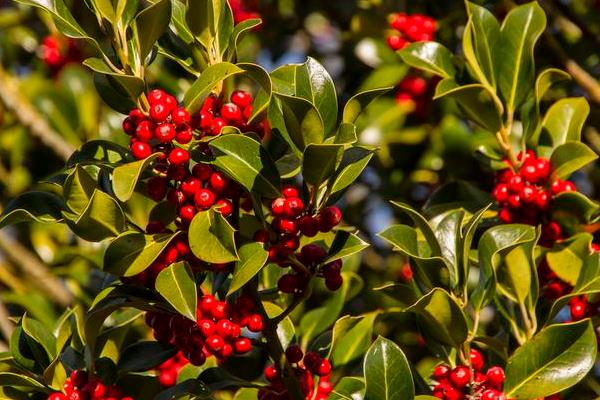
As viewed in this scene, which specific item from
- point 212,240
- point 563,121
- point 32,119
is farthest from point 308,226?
point 32,119

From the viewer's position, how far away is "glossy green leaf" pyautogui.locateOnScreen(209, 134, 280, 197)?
55.3 inches

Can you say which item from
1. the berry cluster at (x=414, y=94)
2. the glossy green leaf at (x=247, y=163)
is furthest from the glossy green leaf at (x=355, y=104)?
the berry cluster at (x=414, y=94)

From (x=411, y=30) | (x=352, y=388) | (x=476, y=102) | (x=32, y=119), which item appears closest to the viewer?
(x=352, y=388)

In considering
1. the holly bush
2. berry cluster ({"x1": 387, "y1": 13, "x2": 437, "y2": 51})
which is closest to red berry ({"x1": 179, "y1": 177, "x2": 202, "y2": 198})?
the holly bush

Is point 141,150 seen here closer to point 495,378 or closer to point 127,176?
point 127,176

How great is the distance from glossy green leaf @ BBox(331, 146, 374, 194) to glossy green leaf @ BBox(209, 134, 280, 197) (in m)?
0.09

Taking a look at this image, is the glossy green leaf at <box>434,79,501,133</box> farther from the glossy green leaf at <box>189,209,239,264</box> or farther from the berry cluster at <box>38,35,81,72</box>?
the berry cluster at <box>38,35,81,72</box>

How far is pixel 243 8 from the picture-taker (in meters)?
3.41

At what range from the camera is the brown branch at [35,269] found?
317 cm

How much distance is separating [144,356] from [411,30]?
1292 mm

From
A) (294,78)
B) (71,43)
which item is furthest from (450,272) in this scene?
(71,43)

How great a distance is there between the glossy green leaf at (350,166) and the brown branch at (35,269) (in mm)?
1787

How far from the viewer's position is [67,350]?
1754 millimetres

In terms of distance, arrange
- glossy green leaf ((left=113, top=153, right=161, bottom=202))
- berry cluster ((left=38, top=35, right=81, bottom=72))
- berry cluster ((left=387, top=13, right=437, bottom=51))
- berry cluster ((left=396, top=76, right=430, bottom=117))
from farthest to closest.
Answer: berry cluster ((left=38, top=35, right=81, bottom=72)) < berry cluster ((left=396, top=76, right=430, bottom=117)) < berry cluster ((left=387, top=13, right=437, bottom=51)) < glossy green leaf ((left=113, top=153, right=161, bottom=202))
